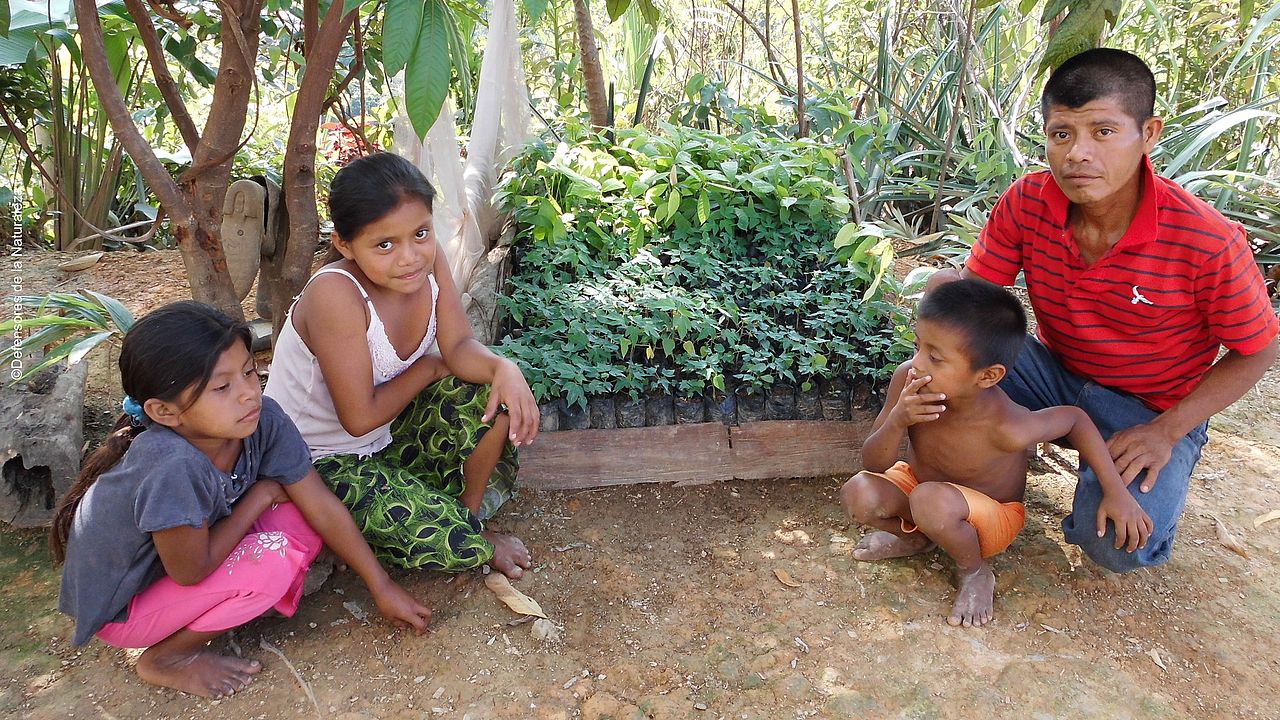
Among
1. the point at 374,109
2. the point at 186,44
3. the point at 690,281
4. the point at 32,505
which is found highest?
the point at 186,44

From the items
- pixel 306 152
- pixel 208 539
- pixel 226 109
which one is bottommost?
pixel 208 539

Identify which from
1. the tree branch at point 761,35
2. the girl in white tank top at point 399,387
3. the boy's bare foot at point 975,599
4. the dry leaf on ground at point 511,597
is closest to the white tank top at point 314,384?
the girl in white tank top at point 399,387

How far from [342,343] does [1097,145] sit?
1.66m

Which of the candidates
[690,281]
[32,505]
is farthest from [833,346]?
[32,505]

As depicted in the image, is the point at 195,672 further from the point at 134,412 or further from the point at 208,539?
the point at 134,412

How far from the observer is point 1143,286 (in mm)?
1956

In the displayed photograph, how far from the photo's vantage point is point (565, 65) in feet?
15.4

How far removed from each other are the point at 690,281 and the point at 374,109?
9.96ft

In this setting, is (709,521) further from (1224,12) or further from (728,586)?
(1224,12)

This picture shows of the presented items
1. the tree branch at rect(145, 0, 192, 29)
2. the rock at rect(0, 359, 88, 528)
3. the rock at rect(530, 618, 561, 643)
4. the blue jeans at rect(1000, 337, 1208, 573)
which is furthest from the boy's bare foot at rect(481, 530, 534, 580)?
the tree branch at rect(145, 0, 192, 29)

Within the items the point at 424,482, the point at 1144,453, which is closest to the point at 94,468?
the point at 424,482

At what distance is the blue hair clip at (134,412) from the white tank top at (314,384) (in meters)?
0.39

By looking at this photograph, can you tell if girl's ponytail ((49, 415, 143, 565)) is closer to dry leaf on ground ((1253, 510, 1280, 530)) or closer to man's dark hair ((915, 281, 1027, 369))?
man's dark hair ((915, 281, 1027, 369))

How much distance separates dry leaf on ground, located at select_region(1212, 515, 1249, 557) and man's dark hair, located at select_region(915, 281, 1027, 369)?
935 millimetres
